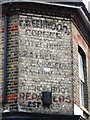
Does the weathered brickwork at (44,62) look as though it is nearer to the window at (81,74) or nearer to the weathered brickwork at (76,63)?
the weathered brickwork at (76,63)

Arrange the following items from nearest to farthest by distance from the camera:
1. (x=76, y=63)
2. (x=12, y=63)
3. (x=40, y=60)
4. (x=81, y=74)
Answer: (x=12, y=63), (x=40, y=60), (x=76, y=63), (x=81, y=74)

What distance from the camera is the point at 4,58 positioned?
1105cm

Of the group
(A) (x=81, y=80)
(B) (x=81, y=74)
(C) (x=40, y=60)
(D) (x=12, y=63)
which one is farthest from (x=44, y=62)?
(B) (x=81, y=74)

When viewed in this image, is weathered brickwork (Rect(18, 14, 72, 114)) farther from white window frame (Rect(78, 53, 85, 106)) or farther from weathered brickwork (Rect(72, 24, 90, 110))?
white window frame (Rect(78, 53, 85, 106))

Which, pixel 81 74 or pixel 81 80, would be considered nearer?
pixel 81 80

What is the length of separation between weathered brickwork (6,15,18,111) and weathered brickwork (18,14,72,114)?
5.7 inches

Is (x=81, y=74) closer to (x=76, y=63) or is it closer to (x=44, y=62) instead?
(x=76, y=63)

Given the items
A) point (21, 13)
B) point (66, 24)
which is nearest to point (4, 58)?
point (21, 13)

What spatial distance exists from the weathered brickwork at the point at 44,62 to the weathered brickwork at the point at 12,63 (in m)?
0.14

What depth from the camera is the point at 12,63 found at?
10945 millimetres

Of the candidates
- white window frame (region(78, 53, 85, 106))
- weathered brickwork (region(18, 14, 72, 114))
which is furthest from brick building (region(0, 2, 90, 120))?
white window frame (region(78, 53, 85, 106))

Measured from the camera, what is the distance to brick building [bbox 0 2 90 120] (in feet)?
35.0

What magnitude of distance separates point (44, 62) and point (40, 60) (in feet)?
0.46

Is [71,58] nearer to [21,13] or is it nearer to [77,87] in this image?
[77,87]
